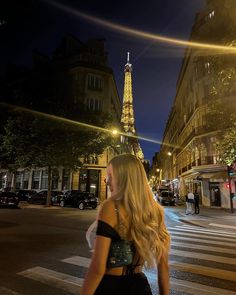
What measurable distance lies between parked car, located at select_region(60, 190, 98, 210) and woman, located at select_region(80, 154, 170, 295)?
2445 centimetres

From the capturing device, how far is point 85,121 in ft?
90.4

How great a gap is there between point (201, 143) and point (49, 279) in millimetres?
34826

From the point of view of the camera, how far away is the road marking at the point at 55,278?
496 cm

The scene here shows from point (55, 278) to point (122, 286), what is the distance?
3935mm

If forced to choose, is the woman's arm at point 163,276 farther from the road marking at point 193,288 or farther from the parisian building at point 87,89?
the parisian building at point 87,89

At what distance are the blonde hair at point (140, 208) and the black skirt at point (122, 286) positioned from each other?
175 mm

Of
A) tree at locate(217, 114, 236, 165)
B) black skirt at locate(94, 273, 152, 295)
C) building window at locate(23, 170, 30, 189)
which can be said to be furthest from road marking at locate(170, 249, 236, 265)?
building window at locate(23, 170, 30, 189)

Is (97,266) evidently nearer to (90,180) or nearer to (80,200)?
(80,200)

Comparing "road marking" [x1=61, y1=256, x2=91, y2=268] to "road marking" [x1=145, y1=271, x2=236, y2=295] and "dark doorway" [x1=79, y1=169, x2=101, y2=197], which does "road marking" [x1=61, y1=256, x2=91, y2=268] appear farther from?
"dark doorway" [x1=79, y1=169, x2=101, y2=197]

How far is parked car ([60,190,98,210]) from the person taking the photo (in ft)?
86.2

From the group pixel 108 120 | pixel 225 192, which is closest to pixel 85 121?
pixel 108 120

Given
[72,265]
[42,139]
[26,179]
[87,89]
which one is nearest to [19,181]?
[26,179]

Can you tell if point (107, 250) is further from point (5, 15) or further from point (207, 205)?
point (207, 205)

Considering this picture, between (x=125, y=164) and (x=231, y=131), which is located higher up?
(x=231, y=131)
